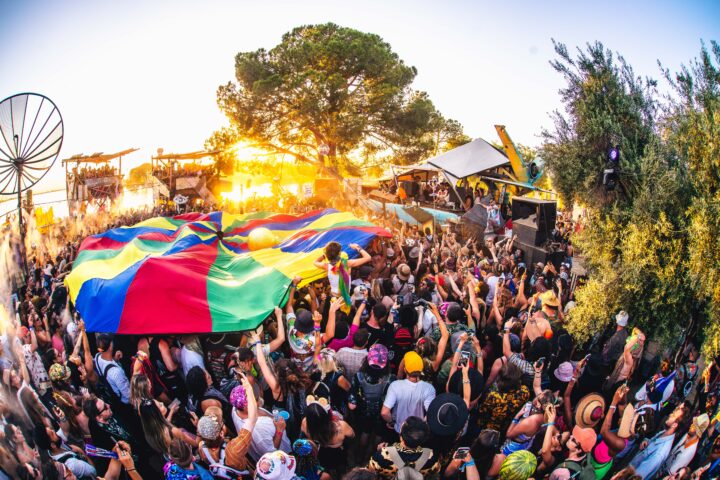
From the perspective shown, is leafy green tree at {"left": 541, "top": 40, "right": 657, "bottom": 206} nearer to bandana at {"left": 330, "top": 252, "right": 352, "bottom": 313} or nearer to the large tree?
bandana at {"left": 330, "top": 252, "right": 352, "bottom": 313}

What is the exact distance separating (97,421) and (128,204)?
1807 cm

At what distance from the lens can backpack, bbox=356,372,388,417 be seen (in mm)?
3662

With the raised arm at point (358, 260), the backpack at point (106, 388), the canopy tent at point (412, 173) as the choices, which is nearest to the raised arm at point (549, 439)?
the backpack at point (106, 388)

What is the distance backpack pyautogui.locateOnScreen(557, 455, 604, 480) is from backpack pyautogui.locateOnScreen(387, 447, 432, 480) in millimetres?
988

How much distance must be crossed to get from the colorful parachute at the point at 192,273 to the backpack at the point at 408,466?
2.89 metres

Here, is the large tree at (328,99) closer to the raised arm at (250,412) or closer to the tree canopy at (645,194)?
the tree canopy at (645,194)

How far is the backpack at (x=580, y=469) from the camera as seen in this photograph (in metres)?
2.98

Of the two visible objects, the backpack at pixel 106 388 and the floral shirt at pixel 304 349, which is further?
the floral shirt at pixel 304 349

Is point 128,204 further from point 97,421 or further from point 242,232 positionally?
point 97,421

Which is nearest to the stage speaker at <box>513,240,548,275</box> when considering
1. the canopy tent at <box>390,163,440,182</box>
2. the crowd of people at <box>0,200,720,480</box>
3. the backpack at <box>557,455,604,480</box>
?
the crowd of people at <box>0,200,720,480</box>

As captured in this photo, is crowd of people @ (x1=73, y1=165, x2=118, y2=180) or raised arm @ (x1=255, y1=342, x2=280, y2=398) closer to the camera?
raised arm @ (x1=255, y1=342, x2=280, y2=398)

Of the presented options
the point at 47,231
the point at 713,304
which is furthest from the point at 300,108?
the point at 713,304

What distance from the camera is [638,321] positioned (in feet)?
16.0

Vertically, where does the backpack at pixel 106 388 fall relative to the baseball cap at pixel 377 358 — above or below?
below
